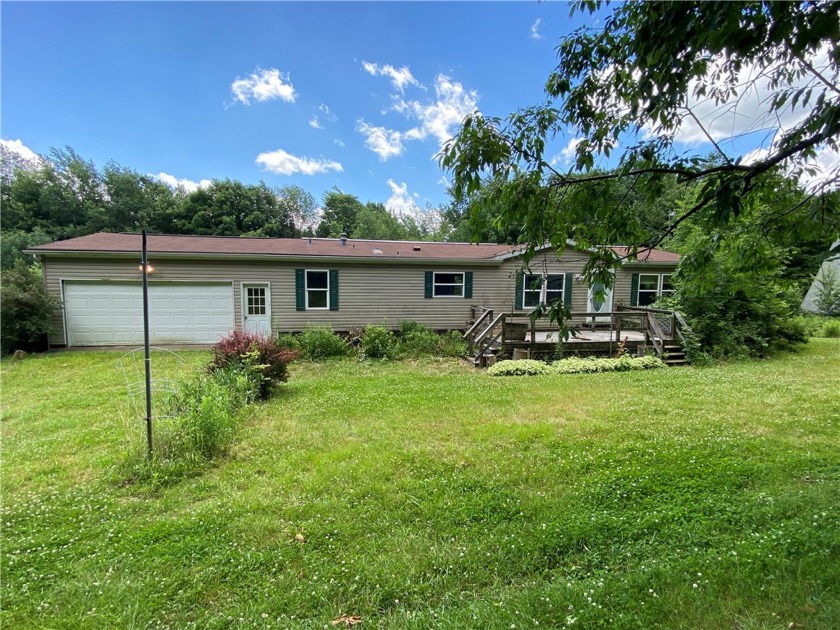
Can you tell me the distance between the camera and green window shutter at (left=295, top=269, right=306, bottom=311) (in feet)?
37.5

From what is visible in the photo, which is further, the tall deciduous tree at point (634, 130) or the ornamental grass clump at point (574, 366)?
the ornamental grass clump at point (574, 366)

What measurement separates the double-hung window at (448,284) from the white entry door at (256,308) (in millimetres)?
5261

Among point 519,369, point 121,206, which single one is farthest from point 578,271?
point 121,206

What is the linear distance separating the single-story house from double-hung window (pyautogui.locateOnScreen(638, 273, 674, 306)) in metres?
0.04

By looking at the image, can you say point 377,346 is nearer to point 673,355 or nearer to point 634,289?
point 673,355

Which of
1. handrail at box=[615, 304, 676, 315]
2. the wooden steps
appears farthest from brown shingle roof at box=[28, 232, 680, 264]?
the wooden steps

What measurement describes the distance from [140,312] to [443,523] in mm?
11630

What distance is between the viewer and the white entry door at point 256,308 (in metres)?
11.2

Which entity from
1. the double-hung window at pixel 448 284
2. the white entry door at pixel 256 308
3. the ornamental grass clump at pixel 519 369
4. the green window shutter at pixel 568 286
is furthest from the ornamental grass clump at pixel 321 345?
the green window shutter at pixel 568 286

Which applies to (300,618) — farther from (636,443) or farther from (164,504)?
(636,443)

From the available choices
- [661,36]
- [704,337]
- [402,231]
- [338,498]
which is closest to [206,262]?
[338,498]

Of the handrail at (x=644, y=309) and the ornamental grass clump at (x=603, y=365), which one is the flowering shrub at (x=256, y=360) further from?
the handrail at (x=644, y=309)

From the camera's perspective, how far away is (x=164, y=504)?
119 inches

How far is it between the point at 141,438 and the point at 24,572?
5.31 ft
